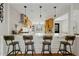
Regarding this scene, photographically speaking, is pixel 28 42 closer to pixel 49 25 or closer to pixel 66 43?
pixel 49 25

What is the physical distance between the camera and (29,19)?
107cm

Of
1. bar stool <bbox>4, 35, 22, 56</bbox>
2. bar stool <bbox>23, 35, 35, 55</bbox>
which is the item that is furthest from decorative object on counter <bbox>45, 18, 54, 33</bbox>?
bar stool <bbox>4, 35, 22, 56</bbox>

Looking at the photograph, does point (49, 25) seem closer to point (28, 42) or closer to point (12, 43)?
point (28, 42)

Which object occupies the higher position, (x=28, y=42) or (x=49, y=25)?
(x=49, y=25)

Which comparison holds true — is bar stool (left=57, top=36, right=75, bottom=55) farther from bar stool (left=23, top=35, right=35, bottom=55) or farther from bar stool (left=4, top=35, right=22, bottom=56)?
bar stool (left=4, top=35, right=22, bottom=56)

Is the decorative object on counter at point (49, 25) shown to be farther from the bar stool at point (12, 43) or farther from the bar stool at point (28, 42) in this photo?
the bar stool at point (12, 43)

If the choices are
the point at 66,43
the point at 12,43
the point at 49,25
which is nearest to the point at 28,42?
the point at 12,43

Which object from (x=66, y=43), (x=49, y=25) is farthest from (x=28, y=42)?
(x=66, y=43)

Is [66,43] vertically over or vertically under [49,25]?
under

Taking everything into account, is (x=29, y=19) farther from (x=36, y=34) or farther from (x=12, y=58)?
(x=12, y=58)

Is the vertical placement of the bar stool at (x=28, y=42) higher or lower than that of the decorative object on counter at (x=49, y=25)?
lower

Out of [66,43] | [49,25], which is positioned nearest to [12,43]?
[49,25]

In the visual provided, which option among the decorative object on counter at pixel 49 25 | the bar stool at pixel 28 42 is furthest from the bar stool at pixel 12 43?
the decorative object on counter at pixel 49 25

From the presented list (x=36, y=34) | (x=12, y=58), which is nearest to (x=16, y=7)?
(x=36, y=34)
